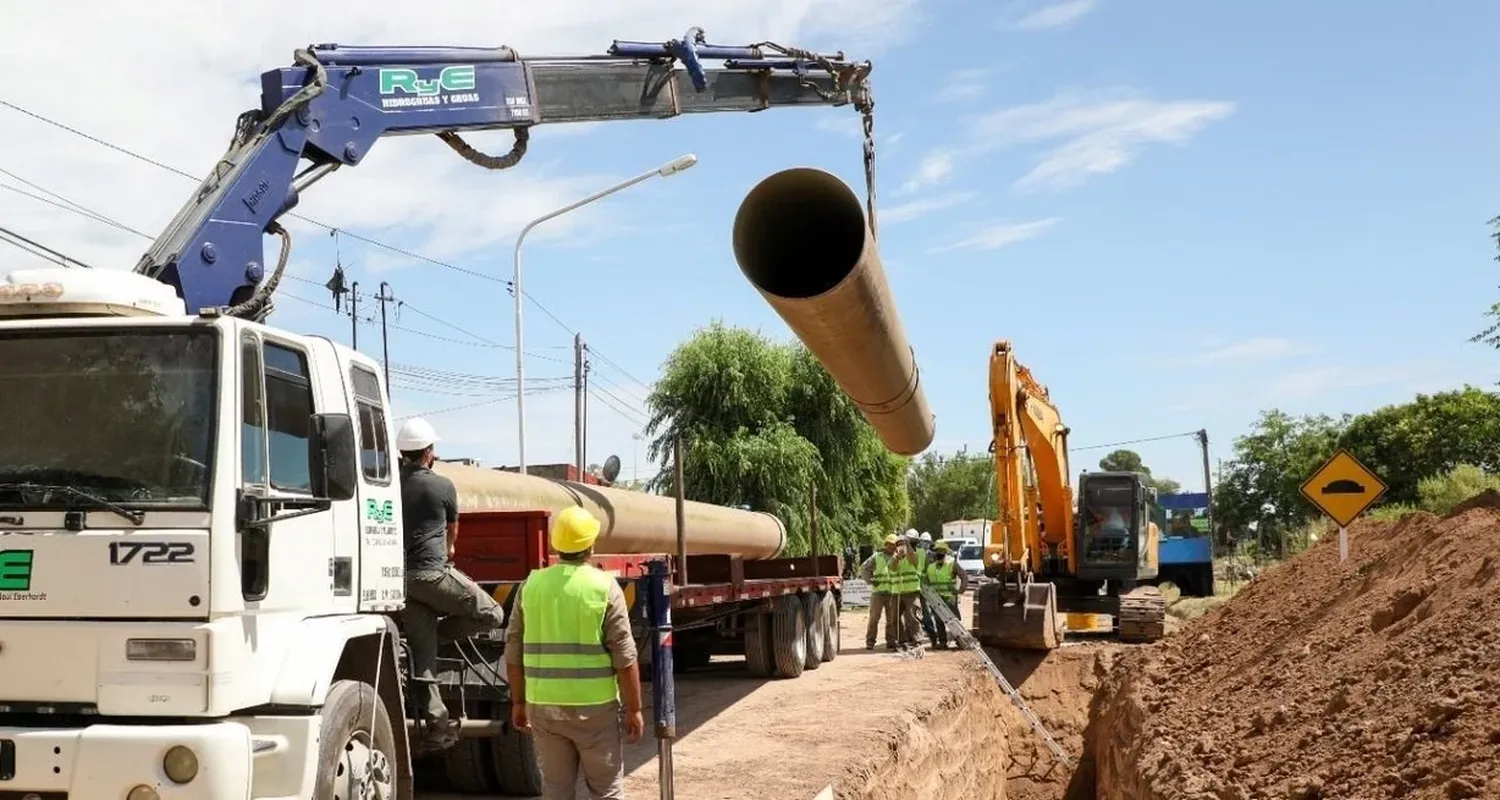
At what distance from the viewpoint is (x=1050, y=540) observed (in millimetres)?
18859

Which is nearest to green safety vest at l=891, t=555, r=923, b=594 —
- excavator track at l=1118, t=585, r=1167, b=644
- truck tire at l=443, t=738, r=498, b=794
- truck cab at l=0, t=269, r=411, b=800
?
excavator track at l=1118, t=585, r=1167, b=644

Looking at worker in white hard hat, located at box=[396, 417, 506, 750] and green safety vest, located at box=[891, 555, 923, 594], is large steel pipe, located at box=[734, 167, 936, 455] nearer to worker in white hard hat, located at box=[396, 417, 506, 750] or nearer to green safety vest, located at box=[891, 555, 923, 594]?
worker in white hard hat, located at box=[396, 417, 506, 750]

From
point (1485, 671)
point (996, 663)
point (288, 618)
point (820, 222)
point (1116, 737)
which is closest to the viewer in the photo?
point (288, 618)

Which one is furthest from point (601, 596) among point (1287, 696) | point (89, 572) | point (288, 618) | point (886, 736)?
point (886, 736)

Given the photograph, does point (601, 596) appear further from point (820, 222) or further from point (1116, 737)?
point (1116, 737)

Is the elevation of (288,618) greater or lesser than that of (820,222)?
lesser

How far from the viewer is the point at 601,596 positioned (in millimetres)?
6016

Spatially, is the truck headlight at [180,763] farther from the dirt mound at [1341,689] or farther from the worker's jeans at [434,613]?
the dirt mound at [1341,689]

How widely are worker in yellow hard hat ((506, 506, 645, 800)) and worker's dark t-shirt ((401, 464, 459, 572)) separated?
1283 millimetres

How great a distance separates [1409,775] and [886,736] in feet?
19.6

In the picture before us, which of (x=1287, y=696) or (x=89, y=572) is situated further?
(x=1287, y=696)

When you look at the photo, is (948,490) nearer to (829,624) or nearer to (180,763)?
(829,624)

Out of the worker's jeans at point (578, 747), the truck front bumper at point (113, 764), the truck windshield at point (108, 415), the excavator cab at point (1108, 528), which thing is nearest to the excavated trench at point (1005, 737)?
the excavator cab at point (1108, 528)

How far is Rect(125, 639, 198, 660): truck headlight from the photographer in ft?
16.5
